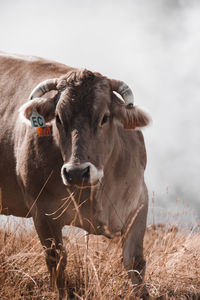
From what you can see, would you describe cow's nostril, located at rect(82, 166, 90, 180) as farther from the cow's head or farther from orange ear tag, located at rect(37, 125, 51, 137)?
orange ear tag, located at rect(37, 125, 51, 137)

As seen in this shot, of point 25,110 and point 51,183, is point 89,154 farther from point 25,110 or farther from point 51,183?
point 25,110

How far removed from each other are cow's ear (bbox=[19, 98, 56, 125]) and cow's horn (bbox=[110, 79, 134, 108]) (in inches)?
26.1

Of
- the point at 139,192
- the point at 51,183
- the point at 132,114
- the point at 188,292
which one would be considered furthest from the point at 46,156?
the point at 188,292

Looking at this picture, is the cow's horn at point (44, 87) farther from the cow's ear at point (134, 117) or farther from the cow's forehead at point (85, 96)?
the cow's ear at point (134, 117)

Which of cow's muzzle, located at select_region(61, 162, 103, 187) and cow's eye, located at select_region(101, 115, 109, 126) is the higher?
cow's eye, located at select_region(101, 115, 109, 126)

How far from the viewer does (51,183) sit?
14.1ft

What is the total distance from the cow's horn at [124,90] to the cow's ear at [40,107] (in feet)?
2.18

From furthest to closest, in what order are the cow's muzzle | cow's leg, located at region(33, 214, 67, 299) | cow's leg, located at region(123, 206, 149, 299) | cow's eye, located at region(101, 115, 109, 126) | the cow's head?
1. cow's leg, located at region(123, 206, 149, 299)
2. cow's leg, located at region(33, 214, 67, 299)
3. cow's eye, located at region(101, 115, 109, 126)
4. the cow's head
5. the cow's muzzle

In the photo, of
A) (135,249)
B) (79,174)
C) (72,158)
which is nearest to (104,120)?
(72,158)

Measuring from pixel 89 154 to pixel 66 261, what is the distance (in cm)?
121

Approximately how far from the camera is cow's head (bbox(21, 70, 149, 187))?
12.5 feet

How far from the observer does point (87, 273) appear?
13.8 ft

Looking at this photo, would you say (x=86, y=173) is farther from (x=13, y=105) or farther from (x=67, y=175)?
(x=13, y=105)

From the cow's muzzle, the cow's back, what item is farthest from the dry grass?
the cow's muzzle
